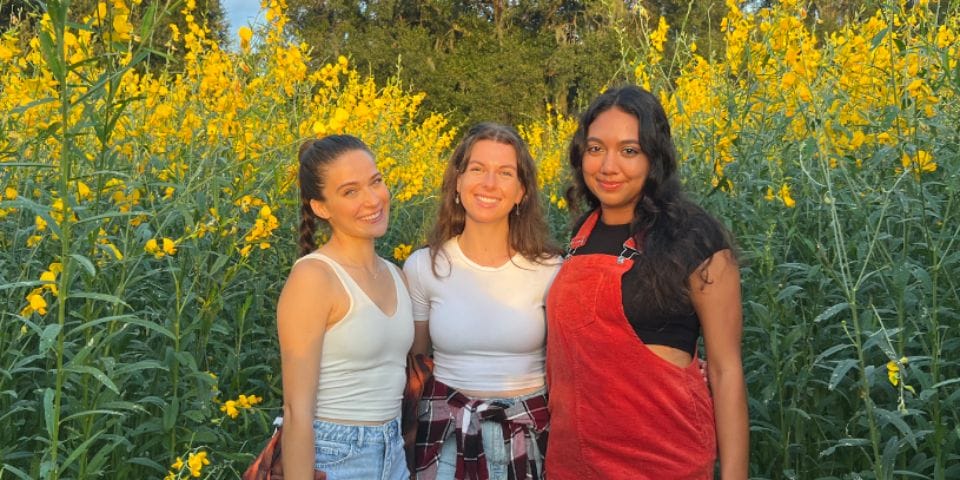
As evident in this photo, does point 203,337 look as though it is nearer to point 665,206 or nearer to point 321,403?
point 321,403

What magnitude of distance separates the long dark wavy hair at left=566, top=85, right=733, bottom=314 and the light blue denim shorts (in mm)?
732

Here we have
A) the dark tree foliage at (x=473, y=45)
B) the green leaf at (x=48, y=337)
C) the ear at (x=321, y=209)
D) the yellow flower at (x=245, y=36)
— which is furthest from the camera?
the dark tree foliage at (x=473, y=45)

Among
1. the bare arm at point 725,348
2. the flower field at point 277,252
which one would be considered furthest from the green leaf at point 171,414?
the bare arm at point 725,348

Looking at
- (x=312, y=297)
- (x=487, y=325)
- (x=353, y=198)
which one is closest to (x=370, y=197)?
(x=353, y=198)

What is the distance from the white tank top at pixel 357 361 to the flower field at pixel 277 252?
0.32 metres

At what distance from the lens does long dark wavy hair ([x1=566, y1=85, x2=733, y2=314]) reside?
2.06 metres

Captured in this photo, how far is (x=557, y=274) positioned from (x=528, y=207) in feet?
0.86

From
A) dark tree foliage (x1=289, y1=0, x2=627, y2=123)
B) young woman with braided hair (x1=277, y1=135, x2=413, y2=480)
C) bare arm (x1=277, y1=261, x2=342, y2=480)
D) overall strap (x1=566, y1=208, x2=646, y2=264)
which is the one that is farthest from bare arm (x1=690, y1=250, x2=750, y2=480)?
dark tree foliage (x1=289, y1=0, x2=627, y2=123)

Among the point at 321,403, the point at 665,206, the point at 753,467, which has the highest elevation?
the point at 665,206

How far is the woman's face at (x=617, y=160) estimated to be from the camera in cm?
216

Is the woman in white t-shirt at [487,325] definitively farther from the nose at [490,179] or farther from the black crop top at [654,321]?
the black crop top at [654,321]

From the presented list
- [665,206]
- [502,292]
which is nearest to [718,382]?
[665,206]

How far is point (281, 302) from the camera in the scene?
7.01 ft

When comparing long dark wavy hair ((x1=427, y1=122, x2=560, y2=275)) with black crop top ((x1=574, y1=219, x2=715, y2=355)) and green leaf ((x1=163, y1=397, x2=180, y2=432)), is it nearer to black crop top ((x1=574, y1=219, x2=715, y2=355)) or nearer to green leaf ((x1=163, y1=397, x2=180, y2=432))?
black crop top ((x1=574, y1=219, x2=715, y2=355))
